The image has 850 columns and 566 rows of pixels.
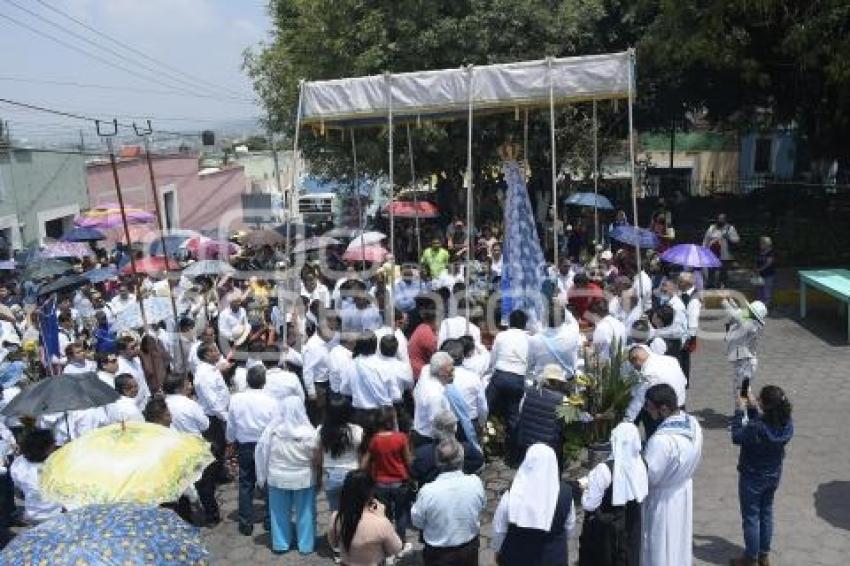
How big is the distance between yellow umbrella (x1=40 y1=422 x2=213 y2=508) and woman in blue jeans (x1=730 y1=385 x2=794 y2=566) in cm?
382

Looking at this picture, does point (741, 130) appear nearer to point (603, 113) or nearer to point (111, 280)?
point (603, 113)

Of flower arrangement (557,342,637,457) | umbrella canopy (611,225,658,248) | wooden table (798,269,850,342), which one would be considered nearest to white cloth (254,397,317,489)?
flower arrangement (557,342,637,457)

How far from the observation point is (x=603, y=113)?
69.8ft

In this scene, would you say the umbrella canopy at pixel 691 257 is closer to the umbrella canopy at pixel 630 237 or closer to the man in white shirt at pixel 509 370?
the umbrella canopy at pixel 630 237

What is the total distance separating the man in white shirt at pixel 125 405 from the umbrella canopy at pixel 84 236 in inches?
410

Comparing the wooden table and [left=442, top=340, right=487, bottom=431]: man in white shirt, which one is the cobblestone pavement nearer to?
[left=442, top=340, right=487, bottom=431]: man in white shirt

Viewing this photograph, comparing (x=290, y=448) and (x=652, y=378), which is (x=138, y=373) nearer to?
(x=290, y=448)

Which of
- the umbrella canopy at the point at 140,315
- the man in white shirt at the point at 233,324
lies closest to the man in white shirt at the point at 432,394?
the man in white shirt at the point at 233,324

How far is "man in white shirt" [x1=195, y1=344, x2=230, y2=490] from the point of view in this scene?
298 inches

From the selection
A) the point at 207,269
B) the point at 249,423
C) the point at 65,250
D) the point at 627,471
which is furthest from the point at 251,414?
the point at 65,250

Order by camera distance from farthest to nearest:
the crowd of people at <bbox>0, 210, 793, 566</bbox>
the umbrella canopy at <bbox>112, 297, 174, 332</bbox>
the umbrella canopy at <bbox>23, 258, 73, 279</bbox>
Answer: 1. the umbrella canopy at <bbox>23, 258, 73, 279</bbox>
2. the umbrella canopy at <bbox>112, 297, 174, 332</bbox>
3. the crowd of people at <bbox>0, 210, 793, 566</bbox>

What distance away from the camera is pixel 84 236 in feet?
55.0

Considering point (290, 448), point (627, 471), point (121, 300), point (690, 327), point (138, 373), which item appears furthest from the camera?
point (121, 300)

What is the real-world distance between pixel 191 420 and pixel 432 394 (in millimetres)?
2167
